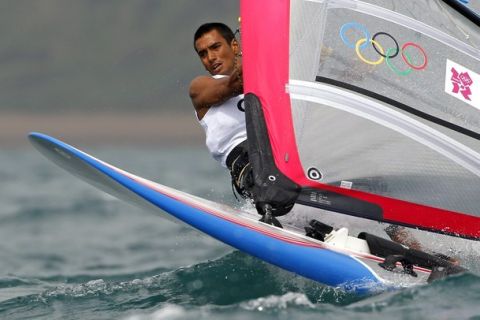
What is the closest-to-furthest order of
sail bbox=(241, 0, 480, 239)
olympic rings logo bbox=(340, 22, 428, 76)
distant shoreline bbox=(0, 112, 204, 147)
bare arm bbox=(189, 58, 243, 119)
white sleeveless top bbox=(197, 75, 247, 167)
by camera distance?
sail bbox=(241, 0, 480, 239), olympic rings logo bbox=(340, 22, 428, 76), bare arm bbox=(189, 58, 243, 119), white sleeveless top bbox=(197, 75, 247, 167), distant shoreline bbox=(0, 112, 204, 147)

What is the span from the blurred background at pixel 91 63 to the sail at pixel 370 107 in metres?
49.9

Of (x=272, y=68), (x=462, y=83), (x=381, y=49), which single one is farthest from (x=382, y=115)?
(x=272, y=68)

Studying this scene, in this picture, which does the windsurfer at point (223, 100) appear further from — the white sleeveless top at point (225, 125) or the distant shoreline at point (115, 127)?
the distant shoreline at point (115, 127)

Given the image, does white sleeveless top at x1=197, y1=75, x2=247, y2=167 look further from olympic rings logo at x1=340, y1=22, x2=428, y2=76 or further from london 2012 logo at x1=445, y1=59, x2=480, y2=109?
london 2012 logo at x1=445, y1=59, x2=480, y2=109

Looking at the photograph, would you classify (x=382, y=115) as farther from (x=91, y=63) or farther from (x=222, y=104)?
(x=91, y=63)

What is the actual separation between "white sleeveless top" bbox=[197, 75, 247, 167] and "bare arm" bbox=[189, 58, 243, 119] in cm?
8

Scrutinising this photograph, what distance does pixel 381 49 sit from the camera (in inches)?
215

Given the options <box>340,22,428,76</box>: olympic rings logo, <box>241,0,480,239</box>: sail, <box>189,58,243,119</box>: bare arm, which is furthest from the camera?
<box>189,58,243,119</box>: bare arm

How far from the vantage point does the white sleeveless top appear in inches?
229

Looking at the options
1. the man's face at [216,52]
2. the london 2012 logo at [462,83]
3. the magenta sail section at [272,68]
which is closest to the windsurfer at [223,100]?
the man's face at [216,52]

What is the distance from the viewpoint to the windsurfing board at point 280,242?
4.95 m

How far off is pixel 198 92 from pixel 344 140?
1004 mm

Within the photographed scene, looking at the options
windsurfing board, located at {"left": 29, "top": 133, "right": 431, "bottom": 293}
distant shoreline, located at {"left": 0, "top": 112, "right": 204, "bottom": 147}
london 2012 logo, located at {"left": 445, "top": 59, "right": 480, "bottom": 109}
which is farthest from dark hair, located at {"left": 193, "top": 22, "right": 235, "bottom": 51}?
distant shoreline, located at {"left": 0, "top": 112, "right": 204, "bottom": 147}

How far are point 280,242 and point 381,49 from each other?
1301 millimetres
